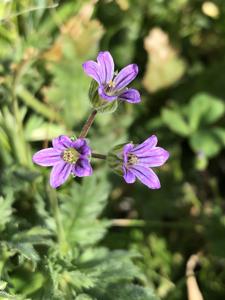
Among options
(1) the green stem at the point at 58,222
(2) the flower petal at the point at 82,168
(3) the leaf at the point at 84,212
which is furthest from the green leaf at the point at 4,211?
(2) the flower petal at the point at 82,168

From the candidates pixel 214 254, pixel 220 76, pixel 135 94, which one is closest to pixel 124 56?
pixel 220 76

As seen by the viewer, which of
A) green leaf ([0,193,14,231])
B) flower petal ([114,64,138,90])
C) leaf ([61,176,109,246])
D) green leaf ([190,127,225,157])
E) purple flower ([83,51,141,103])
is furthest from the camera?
green leaf ([190,127,225,157])

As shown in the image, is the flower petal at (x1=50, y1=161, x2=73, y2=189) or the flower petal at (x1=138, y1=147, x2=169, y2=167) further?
the flower petal at (x1=138, y1=147, x2=169, y2=167)

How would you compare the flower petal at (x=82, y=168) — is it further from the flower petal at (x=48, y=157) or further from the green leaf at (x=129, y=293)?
the green leaf at (x=129, y=293)

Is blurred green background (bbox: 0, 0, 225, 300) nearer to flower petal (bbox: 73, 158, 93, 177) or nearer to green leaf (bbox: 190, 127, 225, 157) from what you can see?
green leaf (bbox: 190, 127, 225, 157)

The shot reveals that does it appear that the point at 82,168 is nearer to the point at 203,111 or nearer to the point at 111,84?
the point at 111,84

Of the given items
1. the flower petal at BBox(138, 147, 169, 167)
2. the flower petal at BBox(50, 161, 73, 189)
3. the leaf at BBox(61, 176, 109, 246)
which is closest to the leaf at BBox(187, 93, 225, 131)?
the leaf at BBox(61, 176, 109, 246)

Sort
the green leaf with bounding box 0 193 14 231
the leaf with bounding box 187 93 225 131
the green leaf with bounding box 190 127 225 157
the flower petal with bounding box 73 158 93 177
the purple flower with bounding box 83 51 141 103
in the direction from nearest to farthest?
the flower petal with bounding box 73 158 93 177, the purple flower with bounding box 83 51 141 103, the green leaf with bounding box 0 193 14 231, the green leaf with bounding box 190 127 225 157, the leaf with bounding box 187 93 225 131
